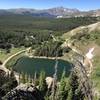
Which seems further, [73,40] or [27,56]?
[73,40]

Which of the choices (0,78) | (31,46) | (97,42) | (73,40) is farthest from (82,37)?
(0,78)

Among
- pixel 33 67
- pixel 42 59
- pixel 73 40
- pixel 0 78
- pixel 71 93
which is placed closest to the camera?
pixel 71 93

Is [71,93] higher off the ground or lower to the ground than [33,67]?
higher

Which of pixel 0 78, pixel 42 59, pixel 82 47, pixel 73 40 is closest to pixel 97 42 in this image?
pixel 82 47

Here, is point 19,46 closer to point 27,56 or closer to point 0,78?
point 27,56

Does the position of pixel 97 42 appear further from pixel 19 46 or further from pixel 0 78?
pixel 0 78

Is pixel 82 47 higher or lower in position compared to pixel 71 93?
lower

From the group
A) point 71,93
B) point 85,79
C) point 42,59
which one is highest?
point 85,79

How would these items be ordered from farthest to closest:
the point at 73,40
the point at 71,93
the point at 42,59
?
the point at 73,40
the point at 42,59
the point at 71,93

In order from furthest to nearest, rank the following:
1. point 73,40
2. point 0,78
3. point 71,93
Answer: point 73,40, point 0,78, point 71,93
